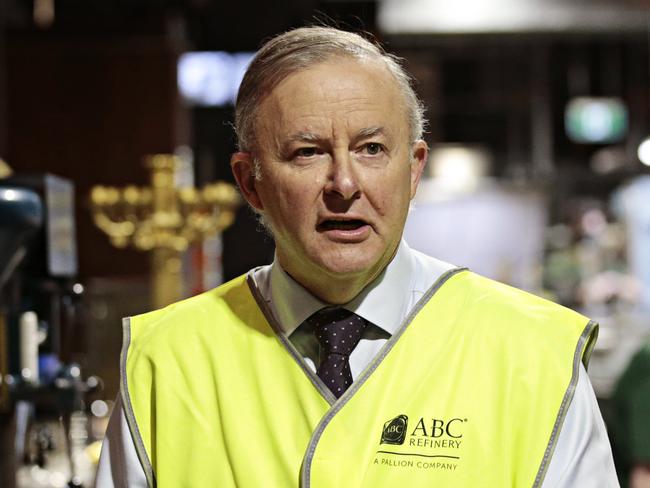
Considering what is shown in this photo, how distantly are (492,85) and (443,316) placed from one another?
396 inches

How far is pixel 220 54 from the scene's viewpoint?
28.7ft

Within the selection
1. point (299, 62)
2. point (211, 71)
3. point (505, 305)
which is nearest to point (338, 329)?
point (505, 305)

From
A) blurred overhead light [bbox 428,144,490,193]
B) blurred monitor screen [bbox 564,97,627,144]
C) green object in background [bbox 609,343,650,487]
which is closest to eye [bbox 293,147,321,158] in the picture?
green object in background [bbox 609,343,650,487]

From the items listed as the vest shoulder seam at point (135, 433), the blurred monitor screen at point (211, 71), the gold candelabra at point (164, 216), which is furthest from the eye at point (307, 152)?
the blurred monitor screen at point (211, 71)

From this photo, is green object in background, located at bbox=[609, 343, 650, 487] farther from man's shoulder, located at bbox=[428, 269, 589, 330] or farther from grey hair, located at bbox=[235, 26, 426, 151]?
grey hair, located at bbox=[235, 26, 426, 151]

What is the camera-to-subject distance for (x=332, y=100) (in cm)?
159

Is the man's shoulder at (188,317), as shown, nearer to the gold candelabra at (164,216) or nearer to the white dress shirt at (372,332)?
the white dress shirt at (372,332)

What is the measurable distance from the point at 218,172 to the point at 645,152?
463 cm

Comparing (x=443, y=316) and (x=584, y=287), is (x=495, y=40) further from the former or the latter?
(x=443, y=316)

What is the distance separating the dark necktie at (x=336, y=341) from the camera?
1657 millimetres

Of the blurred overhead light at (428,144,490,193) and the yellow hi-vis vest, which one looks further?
the blurred overhead light at (428,144,490,193)

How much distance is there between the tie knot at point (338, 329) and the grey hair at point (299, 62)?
274 mm

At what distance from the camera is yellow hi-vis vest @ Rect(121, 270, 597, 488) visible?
1.55 metres

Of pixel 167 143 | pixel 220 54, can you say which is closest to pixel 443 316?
pixel 167 143
